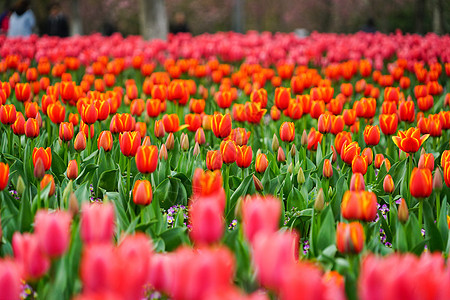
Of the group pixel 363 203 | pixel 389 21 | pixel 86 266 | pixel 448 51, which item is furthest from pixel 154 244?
pixel 389 21

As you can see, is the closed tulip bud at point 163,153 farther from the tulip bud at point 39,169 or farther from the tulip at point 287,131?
the tulip bud at point 39,169

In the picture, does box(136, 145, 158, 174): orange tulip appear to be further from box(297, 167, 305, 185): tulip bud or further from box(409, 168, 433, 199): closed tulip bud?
box(409, 168, 433, 199): closed tulip bud

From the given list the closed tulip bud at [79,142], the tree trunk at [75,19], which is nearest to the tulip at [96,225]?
the closed tulip bud at [79,142]

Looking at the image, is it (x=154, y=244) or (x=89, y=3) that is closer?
(x=154, y=244)

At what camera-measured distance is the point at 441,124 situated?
3838 millimetres

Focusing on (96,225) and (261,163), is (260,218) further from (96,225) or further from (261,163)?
(261,163)

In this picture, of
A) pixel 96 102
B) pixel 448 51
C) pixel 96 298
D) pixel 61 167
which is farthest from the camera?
pixel 448 51

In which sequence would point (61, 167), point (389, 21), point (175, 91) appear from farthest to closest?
point (389, 21), point (175, 91), point (61, 167)

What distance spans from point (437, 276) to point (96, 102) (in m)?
2.85

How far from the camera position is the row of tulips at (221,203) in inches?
48.0

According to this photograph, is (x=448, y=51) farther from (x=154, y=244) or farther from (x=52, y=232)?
(x=52, y=232)

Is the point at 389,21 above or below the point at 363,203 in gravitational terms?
above

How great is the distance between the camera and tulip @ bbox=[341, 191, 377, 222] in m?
2.00

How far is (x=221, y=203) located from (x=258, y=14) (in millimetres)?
34091
